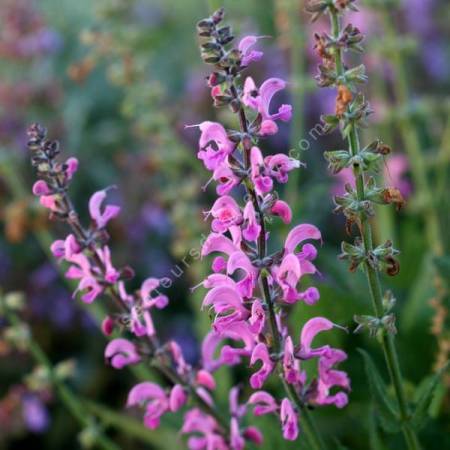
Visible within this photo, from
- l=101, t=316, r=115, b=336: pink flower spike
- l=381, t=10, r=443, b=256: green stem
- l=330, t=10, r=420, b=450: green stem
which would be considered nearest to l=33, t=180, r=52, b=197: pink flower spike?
l=101, t=316, r=115, b=336: pink flower spike

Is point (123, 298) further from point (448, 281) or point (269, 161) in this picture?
point (448, 281)

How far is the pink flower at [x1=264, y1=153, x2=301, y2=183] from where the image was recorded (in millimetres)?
1025

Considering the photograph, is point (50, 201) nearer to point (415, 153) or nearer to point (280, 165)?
point (280, 165)

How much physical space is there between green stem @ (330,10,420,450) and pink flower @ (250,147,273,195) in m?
0.13

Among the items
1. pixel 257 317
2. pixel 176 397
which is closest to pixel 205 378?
pixel 176 397

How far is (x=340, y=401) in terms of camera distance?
3.91 feet

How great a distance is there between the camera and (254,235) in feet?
3.40

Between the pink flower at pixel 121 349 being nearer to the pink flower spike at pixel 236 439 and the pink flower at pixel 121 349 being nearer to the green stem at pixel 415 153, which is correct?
the pink flower spike at pixel 236 439

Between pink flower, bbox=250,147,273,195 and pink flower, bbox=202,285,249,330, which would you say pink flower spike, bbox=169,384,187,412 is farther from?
pink flower, bbox=250,147,273,195

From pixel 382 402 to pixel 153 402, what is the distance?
1.26ft

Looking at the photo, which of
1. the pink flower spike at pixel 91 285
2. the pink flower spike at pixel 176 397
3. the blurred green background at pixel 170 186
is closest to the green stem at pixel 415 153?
the blurred green background at pixel 170 186

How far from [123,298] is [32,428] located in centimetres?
140

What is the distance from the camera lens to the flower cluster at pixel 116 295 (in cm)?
118

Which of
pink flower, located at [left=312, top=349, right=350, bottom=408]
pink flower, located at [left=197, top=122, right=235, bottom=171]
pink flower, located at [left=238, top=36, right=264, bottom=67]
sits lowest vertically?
pink flower, located at [left=312, top=349, right=350, bottom=408]
